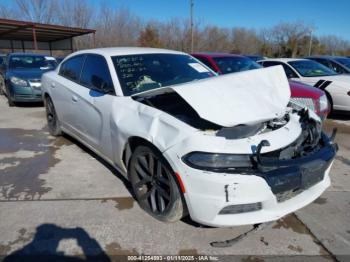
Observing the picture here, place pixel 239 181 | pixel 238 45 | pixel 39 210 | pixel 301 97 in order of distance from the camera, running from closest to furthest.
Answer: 1. pixel 239 181
2. pixel 39 210
3. pixel 301 97
4. pixel 238 45

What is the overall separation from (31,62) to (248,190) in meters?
8.94

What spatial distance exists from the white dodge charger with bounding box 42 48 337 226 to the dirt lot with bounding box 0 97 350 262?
243mm

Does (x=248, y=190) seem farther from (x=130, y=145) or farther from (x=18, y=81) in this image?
(x=18, y=81)

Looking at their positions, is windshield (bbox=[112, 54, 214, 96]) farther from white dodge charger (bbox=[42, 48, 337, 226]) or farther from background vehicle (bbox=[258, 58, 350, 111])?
background vehicle (bbox=[258, 58, 350, 111])

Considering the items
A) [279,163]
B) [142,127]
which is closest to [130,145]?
[142,127]

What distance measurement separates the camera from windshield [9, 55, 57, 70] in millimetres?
8836

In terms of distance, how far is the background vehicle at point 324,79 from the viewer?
256 inches

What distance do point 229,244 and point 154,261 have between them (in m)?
0.61

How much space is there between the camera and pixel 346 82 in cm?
653

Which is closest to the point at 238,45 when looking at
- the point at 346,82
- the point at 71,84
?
the point at 346,82

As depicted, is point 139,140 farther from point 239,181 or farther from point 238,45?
point 238,45

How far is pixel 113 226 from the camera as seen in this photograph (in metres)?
2.67

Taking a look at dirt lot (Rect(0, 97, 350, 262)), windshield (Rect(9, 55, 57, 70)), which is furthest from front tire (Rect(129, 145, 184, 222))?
windshield (Rect(9, 55, 57, 70))

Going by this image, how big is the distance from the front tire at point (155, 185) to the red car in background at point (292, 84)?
11.2ft
